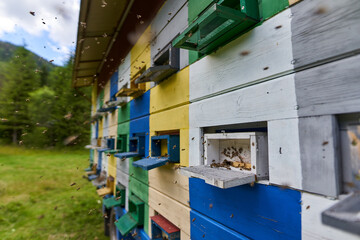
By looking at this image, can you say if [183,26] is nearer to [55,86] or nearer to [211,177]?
[211,177]

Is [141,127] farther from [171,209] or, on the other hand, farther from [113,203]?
[113,203]

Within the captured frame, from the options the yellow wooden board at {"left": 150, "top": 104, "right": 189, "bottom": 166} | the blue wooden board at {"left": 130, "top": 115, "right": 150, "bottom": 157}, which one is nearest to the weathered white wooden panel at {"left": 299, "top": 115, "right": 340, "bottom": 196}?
the yellow wooden board at {"left": 150, "top": 104, "right": 189, "bottom": 166}

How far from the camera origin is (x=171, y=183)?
2371mm

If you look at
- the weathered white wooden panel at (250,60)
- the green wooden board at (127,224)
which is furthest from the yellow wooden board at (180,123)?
the green wooden board at (127,224)

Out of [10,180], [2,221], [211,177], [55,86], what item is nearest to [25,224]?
[2,221]

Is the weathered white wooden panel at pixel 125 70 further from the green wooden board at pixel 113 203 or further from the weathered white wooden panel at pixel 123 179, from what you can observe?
the green wooden board at pixel 113 203

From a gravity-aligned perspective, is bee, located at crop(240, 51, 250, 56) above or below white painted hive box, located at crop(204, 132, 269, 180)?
above

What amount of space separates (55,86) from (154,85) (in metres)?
30.1

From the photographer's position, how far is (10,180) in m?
12.5

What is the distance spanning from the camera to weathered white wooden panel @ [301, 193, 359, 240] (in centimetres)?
92

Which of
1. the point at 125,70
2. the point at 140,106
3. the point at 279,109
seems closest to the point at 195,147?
the point at 279,109

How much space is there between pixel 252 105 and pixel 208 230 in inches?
47.6

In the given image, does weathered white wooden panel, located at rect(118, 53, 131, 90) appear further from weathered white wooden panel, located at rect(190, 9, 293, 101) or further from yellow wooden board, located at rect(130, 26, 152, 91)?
weathered white wooden panel, located at rect(190, 9, 293, 101)

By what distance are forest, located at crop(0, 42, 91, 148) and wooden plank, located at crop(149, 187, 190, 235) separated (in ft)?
59.8
